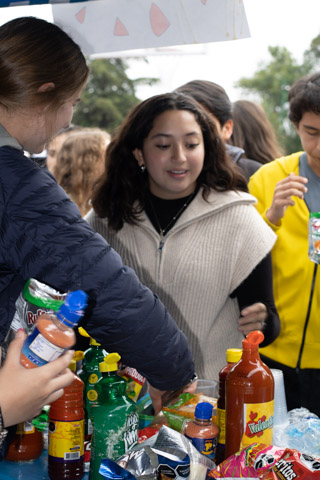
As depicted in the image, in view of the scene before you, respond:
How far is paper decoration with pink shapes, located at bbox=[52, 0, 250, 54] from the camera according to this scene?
1.88 meters

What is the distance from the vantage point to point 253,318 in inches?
89.7

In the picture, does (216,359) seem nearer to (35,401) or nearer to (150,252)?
(150,252)

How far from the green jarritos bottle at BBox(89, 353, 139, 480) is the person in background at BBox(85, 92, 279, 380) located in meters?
0.92

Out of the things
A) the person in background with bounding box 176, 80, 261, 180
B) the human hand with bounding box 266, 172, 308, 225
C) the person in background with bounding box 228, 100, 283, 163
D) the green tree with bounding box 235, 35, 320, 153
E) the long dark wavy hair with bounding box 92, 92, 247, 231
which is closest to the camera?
the long dark wavy hair with bounding box 92, 92, 247, 231

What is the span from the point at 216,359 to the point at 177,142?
3.09 ft

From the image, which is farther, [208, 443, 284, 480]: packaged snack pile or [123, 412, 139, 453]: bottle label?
[123, 412, 139, 453]: bottle label

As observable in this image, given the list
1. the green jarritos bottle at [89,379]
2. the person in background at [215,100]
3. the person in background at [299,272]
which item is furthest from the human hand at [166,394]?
the person in background at [215,100]

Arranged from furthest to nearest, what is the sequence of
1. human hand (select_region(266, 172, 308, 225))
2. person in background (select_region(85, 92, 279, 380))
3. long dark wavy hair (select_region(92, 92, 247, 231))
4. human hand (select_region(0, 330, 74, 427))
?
human hand (select_region(266, 172, 308, 225))
long dark wavy hair (select_region(92, 92, 247, 231))
person in background (select_region(85, 92, 279, 380))
human hand (select_region(0, 330, 74, 427))

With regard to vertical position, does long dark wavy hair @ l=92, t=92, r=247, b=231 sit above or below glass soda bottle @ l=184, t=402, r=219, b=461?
above

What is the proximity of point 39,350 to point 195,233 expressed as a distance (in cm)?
146

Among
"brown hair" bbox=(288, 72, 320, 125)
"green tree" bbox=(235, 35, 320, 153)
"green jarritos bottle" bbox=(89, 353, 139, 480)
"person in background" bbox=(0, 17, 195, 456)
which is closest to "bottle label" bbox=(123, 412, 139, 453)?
"green jarritos bottle" bbox=(89, 353, 139, 480)

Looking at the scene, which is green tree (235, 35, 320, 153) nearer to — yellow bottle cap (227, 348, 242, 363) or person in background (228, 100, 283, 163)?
person in background (228, 100, 283, 163)

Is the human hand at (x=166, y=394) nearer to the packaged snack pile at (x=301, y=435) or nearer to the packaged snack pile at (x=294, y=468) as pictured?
the packaged snack pile at (x=301, y=435)

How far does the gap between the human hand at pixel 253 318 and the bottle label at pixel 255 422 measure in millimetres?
819
